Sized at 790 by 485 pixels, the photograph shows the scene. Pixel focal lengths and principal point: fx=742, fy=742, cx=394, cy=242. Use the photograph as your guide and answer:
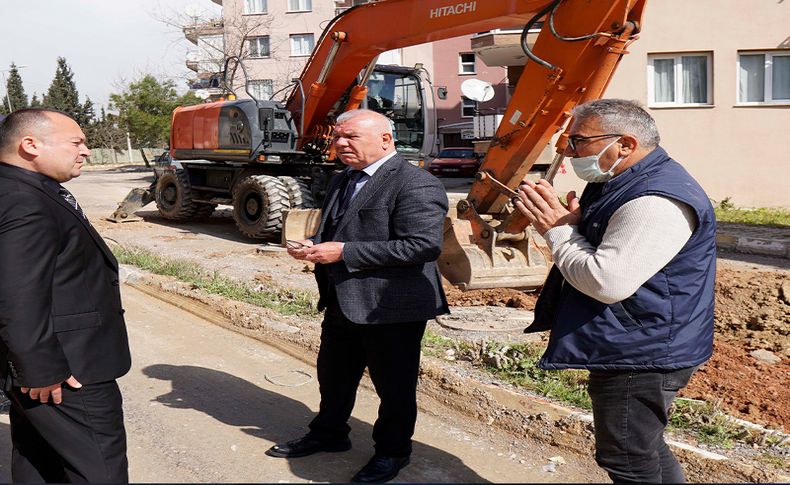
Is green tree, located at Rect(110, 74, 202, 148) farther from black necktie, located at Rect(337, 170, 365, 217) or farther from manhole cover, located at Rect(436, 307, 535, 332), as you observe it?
black necktie, located at Rect(337, 170, 365, 217)

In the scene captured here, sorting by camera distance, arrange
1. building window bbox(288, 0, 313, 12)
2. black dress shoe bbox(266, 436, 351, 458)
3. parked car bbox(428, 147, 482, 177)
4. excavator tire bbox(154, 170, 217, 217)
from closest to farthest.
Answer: black dress shoe bbox(266, 436, 351, 458)
excavator tire bbox(154, 170, 217, 217)
parked car bbox(428, 147, 482, 177)
building window bbox(288, 0, 313, 12)

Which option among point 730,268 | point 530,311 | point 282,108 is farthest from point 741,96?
point 530,311

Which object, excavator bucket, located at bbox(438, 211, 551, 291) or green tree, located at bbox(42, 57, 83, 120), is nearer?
excavator bucket, located at bbox(438, 211, 551, 291)

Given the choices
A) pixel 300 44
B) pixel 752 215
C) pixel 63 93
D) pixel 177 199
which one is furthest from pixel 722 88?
pixel 63 93

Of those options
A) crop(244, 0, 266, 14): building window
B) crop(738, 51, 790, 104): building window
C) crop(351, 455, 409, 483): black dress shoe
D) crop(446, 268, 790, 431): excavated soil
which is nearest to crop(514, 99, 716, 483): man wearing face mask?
crop(351, 455, 409, 483): black dress shoe

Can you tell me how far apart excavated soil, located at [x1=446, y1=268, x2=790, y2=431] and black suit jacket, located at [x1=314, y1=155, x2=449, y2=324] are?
2.28m

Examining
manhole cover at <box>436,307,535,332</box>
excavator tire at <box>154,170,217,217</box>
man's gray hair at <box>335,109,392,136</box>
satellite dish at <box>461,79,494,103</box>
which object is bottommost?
manhole cover at <box>436,307,535,332</box>

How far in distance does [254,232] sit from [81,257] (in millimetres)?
9215

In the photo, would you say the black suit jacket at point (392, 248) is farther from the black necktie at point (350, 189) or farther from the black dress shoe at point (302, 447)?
the black dress shoe at point (302, 447)

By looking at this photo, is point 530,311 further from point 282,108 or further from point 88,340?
point 282,108

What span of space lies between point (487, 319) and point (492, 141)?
2.14 metres

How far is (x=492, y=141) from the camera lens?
8148mm

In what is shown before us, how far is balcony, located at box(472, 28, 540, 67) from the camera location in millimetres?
19984

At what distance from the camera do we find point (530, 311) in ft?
24.5
